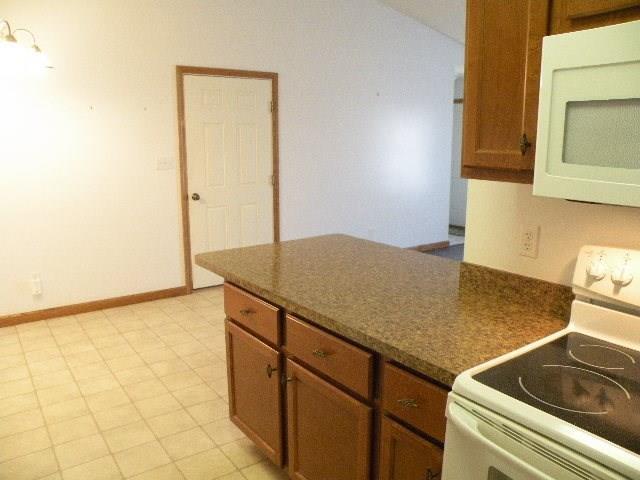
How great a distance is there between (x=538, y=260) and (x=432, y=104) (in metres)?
4.84

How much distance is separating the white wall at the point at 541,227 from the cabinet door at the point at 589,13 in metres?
0.53

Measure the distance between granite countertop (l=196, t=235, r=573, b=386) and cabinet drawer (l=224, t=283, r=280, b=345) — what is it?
52 mm

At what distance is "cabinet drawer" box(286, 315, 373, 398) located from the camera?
5.17ft

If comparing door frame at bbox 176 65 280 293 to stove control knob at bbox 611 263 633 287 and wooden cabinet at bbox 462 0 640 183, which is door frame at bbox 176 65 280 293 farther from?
stove control knob at bbox 611 263 633 287

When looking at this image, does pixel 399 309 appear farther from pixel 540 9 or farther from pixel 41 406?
pixel 41 406

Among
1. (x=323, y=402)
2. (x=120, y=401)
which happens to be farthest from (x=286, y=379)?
(x=120, y=401)

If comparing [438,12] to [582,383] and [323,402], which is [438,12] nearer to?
[323,402]

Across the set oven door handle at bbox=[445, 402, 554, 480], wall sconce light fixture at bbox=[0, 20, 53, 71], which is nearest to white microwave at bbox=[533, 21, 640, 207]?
oven door handle at bbox=[445, 402, 554, 480]

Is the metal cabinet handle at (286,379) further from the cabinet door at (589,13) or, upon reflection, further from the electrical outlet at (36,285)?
the electrical outlet at (36,285)

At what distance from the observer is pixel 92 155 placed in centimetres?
416

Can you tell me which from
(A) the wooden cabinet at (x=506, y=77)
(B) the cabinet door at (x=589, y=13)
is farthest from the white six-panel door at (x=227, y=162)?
(B) the cabinet door at (x=589, y=13)

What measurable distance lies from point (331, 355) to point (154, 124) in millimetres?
3328

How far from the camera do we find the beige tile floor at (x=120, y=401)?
2.36 meters

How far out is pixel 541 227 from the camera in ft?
5.78
